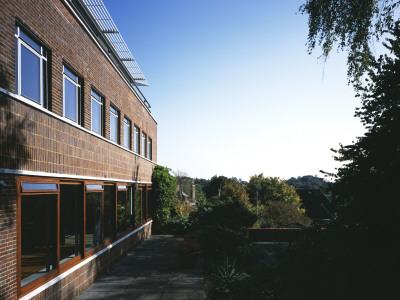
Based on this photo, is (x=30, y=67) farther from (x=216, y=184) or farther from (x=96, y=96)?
(x=216, y=184)

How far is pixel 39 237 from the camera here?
7.62m

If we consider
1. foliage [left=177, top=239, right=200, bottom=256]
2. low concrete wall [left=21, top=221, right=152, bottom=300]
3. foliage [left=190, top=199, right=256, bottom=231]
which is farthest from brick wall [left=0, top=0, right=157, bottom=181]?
foliage [left=190, top=199, right=256, bottom=231]

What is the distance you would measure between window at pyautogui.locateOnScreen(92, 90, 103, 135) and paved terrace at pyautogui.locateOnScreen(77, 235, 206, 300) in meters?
4.88

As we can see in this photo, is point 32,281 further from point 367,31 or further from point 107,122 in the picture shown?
point 367,31

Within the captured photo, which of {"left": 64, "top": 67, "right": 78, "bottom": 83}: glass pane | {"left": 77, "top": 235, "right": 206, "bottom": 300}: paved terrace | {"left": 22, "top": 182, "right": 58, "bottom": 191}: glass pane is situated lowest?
{"left": 77, "top": 235, "right": 206, "bottom": 300}: paved terrace

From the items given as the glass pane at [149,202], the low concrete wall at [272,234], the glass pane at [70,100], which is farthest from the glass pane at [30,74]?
the low concrete wall at [272,234]

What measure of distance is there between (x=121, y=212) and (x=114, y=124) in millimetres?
3698

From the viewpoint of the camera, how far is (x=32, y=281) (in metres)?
6.07

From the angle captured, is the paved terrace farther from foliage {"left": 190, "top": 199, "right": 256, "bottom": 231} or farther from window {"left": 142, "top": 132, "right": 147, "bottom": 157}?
window {"left": 142, "top": 132, "right": 147, "bottom": 157}

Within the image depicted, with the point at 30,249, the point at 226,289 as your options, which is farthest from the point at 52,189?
the point at 226,289

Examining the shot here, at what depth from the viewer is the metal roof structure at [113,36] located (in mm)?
11516

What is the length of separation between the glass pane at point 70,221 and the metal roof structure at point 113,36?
19.8 ft

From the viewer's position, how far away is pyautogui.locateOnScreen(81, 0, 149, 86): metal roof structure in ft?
37.8

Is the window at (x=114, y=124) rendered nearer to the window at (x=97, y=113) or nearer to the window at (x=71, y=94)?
the window at (x=97, y=113)
